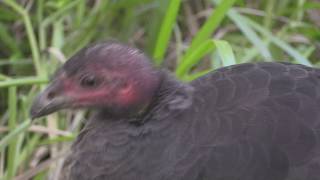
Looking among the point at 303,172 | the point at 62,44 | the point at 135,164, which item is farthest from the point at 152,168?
the point at 62,44

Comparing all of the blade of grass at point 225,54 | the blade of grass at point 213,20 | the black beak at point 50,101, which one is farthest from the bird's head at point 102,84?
the blade of grass at point 213,20

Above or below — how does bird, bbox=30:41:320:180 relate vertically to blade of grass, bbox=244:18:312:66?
above

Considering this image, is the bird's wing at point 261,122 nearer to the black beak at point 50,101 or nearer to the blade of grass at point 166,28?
the black beak at point 50,101

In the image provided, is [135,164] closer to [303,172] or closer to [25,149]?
[303,172]

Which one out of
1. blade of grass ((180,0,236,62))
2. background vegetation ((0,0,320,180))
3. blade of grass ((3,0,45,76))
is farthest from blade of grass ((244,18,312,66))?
blade of grass ((3,0,45,76))

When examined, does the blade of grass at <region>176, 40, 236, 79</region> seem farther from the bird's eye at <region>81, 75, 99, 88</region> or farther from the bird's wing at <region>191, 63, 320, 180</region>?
the bird's eye at <region>81, 75, 99, 88</region>

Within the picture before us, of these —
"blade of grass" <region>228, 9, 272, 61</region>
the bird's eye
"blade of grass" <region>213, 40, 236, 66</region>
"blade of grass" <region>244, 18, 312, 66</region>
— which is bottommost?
"blade of grass" <region>244, 18, 312, 66</region>

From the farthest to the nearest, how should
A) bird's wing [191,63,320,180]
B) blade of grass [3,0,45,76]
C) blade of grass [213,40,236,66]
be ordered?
blade of grass [3,0,45,76] < blade of grass [213,40,236,66] < bird's wing [191,63,320,180]

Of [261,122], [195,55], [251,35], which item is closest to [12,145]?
[195,55]

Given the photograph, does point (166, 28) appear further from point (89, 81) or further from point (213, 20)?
point (89, 81)
